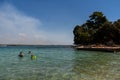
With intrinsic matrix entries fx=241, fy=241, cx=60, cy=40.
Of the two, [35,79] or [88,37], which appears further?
[88,37]

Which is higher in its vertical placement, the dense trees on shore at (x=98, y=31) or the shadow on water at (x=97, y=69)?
the dense trees on shore at (x=98, y=31)

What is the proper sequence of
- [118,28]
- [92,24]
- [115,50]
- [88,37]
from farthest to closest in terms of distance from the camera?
[92,24], [88,37], [118,28], [115,50]

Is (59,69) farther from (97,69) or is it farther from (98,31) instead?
(98,31)

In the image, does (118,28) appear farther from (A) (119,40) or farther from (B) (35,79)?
(B) (35,79)

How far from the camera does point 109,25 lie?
309 feet

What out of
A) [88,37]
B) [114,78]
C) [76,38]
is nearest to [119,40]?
[88,37]

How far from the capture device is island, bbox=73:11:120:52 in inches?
3757

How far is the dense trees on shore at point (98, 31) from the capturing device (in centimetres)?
9556

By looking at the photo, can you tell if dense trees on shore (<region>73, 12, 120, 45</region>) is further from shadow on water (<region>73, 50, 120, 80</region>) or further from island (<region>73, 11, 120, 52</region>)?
shadow on water (<region>73, 50, 120, 80</region>)

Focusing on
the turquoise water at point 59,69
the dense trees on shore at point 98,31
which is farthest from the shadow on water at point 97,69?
the dense trees on shore at point 98,31

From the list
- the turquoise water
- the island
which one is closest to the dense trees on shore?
the island

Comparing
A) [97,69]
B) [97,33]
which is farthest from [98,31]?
[97,69]

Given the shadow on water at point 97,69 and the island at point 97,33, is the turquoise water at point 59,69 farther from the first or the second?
the island at point 97,33

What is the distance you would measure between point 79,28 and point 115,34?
23.7 metres
